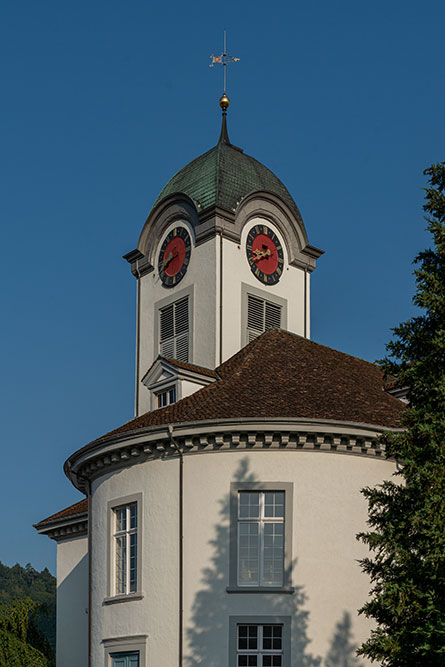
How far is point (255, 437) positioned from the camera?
88.9 feet

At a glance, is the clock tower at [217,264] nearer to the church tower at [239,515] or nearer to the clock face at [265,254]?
the clock face at [265,254]

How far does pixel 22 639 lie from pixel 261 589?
1835 cm

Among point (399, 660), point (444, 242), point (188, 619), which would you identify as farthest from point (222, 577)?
point (444, 242)

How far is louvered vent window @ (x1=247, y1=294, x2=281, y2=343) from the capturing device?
38344mm

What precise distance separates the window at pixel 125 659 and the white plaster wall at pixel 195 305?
1129 cm

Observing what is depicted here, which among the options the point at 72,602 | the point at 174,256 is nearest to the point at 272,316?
the point at 174,256

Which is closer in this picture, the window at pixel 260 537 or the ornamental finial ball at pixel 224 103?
the window at pixel 260 537

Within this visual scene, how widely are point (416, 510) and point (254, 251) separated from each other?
20104mm

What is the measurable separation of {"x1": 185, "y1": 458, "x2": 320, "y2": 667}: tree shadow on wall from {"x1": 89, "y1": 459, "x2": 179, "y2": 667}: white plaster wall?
1.93 feet

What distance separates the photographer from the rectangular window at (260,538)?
2673 cm

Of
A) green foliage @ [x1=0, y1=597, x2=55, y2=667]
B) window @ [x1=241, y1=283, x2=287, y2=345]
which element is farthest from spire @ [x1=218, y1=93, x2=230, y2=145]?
green foliage @ [x1=0, y1=597, x2=55, y2=667]

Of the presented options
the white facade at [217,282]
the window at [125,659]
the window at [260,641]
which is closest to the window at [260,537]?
the window at [260,641]

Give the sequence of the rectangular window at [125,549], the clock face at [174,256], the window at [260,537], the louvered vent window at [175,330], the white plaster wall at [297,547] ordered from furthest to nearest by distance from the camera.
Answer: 1. the clock face at [174,256]
2. the louvered vent window at [175,330]
3. the rectangular window at [125,549]
4. the window at [260,537]
5. the white plaster wall at [297,547]

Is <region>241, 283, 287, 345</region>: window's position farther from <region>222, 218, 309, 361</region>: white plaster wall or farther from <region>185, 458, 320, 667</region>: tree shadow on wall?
<region>185, 458, 320, 667</region>: tree shadow on wall
